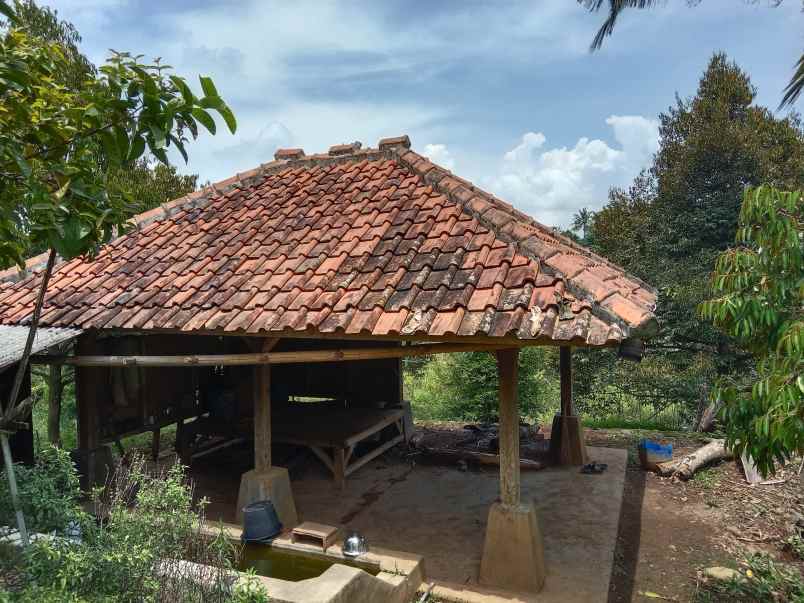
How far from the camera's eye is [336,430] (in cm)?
740

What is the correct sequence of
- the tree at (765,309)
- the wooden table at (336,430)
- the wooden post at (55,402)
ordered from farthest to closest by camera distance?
1. the wooden post at (55,402)
2. the wooden table at (336,430)
3. the tree at (765,309)

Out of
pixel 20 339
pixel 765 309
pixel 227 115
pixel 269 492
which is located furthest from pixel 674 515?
pixel 20 339

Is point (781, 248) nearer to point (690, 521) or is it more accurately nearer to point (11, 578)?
point (690, 521)

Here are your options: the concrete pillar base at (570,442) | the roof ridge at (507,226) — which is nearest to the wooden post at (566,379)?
the concrete pillar base at (570,442)

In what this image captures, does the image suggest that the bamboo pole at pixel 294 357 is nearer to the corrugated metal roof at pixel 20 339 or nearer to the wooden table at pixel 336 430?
the corrugated metal roof at pixel 20 339

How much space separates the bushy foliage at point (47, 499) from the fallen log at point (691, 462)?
24.2ft

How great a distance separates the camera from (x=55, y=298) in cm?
559

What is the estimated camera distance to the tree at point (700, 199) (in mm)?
12969

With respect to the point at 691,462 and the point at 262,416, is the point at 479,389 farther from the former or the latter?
the point at 262,416

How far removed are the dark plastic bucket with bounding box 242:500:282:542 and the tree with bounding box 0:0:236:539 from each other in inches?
102

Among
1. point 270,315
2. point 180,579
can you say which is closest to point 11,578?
point 180,579

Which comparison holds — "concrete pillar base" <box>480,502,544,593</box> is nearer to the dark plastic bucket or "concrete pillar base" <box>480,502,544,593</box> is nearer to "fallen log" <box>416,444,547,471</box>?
the dark plastic bucket

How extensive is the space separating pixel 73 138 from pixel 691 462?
822cm

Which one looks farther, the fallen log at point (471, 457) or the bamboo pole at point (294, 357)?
the fallen log at point (471, 457)
